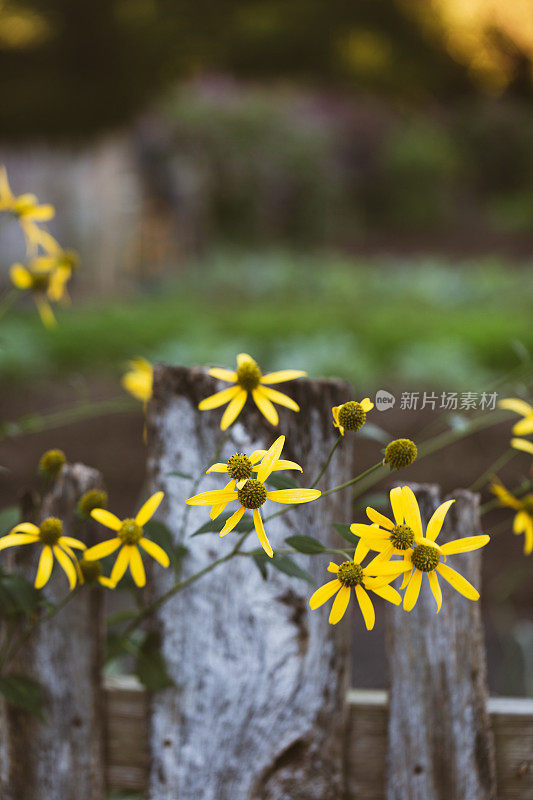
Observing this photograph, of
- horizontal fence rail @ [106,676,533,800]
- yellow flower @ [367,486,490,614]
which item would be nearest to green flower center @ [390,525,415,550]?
yellow flower @ [367,486,490,614]

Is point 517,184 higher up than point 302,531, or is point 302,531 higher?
point 517,184

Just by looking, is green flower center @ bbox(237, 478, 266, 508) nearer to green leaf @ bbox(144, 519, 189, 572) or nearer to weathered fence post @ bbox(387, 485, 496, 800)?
green leaf @ bbox(144, 519, 189, 572)

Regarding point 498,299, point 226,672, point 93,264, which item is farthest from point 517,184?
point 226,672

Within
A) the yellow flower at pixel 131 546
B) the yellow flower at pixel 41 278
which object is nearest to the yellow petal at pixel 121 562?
the yellow flower at pixel 131 546

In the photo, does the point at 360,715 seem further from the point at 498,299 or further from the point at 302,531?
the point at 498,299

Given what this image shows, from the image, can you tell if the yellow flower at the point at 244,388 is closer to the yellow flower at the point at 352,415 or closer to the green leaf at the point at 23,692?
the yellow flower at the point at 352,415
